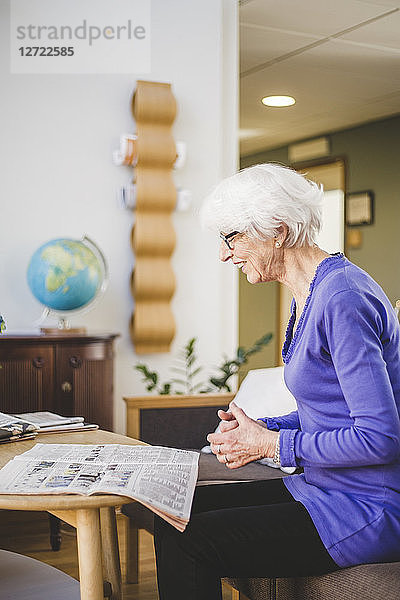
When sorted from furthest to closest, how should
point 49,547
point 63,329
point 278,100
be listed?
point 278,100, point 63,329, point 49,547

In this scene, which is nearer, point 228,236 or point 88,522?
point 88,522

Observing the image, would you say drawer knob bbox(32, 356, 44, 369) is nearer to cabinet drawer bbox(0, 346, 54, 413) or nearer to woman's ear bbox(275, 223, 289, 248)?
cabinet drawer bbox(0, 346, 54, 413)

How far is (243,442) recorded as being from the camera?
165 centimetres

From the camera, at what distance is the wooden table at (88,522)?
1.44 m

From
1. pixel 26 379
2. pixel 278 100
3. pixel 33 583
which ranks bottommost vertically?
pixel 33 583

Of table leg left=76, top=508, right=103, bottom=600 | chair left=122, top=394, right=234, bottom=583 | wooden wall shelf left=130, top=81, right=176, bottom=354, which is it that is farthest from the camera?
wooden wall shelf left=130, top=81, right=176, bottom=354

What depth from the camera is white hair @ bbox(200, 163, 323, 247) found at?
5.69 feet

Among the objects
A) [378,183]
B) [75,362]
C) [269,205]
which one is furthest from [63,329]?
[378,183]

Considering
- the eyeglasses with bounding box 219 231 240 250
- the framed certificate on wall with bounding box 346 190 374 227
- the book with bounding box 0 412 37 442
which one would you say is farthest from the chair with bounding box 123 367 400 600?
the framed certificate on wall with bounding box 346 190 374 227

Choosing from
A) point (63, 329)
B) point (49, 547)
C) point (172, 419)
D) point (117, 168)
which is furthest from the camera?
point (117, 168)

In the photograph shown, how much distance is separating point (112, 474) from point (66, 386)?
188 cm

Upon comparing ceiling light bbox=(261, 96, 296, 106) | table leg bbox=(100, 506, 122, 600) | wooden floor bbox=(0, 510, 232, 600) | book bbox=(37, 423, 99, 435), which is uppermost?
ceiling light bbox=(261, 96, 296, 106)

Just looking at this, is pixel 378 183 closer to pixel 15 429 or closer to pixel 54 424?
pixel 54 424

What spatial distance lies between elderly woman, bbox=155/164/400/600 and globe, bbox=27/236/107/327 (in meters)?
1.79
